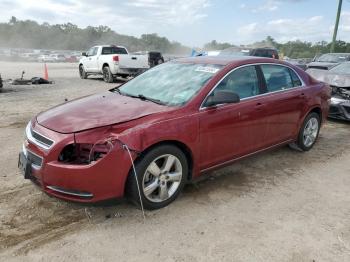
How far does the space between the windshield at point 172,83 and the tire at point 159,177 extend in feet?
2.07

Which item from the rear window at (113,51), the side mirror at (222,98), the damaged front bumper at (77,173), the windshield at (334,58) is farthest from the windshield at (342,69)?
the rear window at (113,51)

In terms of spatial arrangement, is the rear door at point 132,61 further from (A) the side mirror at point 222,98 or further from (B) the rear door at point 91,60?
(A) the side mirror at point 222,98

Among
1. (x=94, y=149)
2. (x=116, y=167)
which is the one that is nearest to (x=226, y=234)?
(x=116, y=167)

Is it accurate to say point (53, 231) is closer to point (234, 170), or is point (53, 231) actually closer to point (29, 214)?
point (29, 214)

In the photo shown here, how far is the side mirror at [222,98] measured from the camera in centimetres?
391

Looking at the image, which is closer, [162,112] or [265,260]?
[265,260]

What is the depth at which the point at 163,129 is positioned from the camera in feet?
11.7

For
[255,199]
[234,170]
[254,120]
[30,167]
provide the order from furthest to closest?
[234,170], [254,120], [255,199], [30,167]

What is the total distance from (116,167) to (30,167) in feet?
2.95

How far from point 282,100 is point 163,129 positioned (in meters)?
2.20

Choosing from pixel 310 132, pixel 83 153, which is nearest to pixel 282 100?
pixel 310 132

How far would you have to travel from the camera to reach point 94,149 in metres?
3.28

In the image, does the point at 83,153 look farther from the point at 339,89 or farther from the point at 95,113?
the point at 339,89

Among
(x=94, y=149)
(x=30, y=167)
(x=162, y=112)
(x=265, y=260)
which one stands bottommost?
(x=265, y=260)
